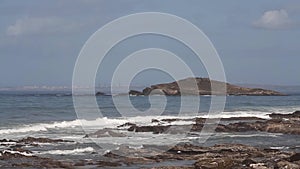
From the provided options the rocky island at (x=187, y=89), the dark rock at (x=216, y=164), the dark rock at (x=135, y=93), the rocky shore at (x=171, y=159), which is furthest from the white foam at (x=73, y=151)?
the dark rock at (x=135, y=93)

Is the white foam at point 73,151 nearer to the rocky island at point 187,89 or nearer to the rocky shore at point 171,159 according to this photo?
the rocky shore at point 171,159

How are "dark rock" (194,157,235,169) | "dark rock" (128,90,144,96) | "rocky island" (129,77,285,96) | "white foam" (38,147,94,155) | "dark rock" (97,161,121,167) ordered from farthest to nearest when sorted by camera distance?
"dark rock" (128,90,144,96)
"rocky island" (129,77,285,96)
"white foam" (38,147,94,155)
"dark rock" (97,161,121,167)
"dark rock" (194,157,235,169)

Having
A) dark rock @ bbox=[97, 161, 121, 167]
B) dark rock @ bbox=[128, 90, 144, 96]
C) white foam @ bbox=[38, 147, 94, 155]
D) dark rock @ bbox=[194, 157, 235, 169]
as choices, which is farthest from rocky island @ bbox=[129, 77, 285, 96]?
dark rock @ bbox=[194, 157, 235, 169]

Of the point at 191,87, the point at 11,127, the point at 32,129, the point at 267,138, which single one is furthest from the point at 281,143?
the point at 191,87

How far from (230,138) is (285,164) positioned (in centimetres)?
1674

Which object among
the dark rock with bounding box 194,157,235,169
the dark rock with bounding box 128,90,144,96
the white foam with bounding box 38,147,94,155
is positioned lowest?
the dark rock with bounding box 194,157,235,169

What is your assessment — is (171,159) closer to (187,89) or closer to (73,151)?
(73,151)

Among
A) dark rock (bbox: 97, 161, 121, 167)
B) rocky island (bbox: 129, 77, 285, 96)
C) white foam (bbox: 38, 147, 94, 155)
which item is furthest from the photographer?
rocky island (bbox: 129, 77, 285, 96)

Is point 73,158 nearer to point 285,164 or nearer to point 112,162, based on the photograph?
point 112,162

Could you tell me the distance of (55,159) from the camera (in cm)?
2553

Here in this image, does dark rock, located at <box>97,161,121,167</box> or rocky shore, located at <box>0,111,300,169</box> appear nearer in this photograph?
rocky shore, located at <box>0,111,300,169</box>

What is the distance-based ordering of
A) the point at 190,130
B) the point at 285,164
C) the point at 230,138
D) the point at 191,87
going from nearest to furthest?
the point at 285,164, the point at 230,138, the point at 190,130, the point at 191,87

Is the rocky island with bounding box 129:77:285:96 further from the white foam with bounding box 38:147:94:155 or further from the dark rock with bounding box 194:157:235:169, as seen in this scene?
the dark rock with bounding box 194:157:235:169

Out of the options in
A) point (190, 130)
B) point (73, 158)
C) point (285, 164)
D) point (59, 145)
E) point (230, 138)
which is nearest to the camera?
point (285, 164)
